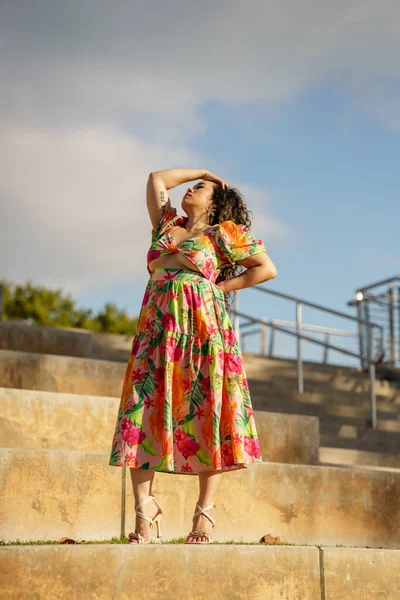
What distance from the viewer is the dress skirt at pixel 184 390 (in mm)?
3658

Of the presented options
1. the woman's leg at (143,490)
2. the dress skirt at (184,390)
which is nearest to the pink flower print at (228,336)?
the dress skirt at (184,390)

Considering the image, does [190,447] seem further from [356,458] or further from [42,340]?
[42,340]

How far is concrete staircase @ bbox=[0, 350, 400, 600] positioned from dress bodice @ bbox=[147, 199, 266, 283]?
103cm

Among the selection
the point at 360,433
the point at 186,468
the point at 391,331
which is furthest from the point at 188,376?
the point at 391,331

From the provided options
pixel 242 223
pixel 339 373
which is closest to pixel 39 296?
pixel 339 373

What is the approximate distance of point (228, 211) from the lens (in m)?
4.11

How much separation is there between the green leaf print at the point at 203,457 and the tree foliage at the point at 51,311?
2510cm

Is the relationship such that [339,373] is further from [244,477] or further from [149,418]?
[149,418]

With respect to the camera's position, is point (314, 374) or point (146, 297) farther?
point (314, 374)

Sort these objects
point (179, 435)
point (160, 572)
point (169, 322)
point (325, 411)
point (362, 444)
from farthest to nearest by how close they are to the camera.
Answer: point (325, 411) → point (362, 444) → point (169, 322) → point (179, 435) → point (160, 572)

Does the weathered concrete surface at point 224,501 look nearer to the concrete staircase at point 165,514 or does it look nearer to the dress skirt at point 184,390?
the concrete staircase at point 165,514

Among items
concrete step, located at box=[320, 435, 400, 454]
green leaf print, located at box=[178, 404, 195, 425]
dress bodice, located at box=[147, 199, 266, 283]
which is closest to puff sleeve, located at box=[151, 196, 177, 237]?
dress bodice, located at box=[147, 199, 266, 283]

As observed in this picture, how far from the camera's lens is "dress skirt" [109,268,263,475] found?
3658mm

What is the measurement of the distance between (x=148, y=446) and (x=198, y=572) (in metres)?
0.55
